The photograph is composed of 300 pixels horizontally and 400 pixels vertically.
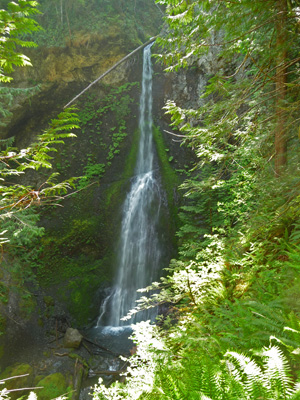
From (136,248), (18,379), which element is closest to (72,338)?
(18,379)

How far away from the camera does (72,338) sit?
900 cm

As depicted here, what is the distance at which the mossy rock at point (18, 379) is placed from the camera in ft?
22.8

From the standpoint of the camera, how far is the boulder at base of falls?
8891mm

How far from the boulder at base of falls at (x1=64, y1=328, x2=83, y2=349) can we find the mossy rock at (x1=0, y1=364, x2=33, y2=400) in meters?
1.43

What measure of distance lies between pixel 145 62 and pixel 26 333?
17.8 meters

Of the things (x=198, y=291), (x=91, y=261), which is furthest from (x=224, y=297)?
(x=91, y=261)

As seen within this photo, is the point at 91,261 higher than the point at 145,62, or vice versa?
the point at 145,62

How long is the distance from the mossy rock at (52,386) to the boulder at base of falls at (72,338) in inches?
50.2

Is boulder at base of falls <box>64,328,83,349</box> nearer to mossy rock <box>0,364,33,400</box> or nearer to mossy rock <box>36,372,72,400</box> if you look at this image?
mossy rock <box>36,372,72,400</box>

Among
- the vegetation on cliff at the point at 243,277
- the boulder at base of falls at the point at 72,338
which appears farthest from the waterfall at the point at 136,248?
the vegetation on cliff at the point at 243,277

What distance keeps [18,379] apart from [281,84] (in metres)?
10.3

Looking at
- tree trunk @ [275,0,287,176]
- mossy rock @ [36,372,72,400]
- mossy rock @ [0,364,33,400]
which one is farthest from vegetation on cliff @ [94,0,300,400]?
mossy rock @ [0,364,33,400]

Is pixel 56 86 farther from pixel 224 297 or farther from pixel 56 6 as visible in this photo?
pixel 224 297

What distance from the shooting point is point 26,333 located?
29.9ft
